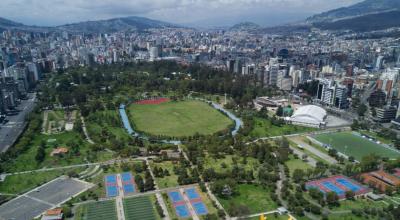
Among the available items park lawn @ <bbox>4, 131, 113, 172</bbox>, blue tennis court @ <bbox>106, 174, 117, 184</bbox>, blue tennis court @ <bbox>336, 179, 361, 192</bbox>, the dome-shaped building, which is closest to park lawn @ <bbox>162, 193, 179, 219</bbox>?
blue tennis court @ <bbox>106, 174, 117, 184</bbox>

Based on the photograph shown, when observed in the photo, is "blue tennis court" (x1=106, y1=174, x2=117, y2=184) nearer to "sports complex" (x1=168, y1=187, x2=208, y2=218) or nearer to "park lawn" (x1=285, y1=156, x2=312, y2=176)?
"sports complex" (x1=168, y1=187, x2=208, y2=218)

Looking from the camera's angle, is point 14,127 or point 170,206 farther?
point 14,127

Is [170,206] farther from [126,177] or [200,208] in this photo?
[126,177]

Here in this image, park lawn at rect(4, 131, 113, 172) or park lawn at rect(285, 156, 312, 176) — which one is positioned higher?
park lawn at rect(4, 131, 113, 172)

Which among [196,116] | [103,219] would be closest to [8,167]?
[103,219]

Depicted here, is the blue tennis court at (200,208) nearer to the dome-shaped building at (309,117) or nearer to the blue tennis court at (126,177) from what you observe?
the blue tennis court at (126,177)

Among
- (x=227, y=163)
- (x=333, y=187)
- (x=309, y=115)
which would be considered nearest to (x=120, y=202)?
(x=227, y=163)

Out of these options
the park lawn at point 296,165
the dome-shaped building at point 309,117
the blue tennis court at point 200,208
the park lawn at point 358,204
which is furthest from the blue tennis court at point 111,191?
the dome-shaped building at point 309,117
